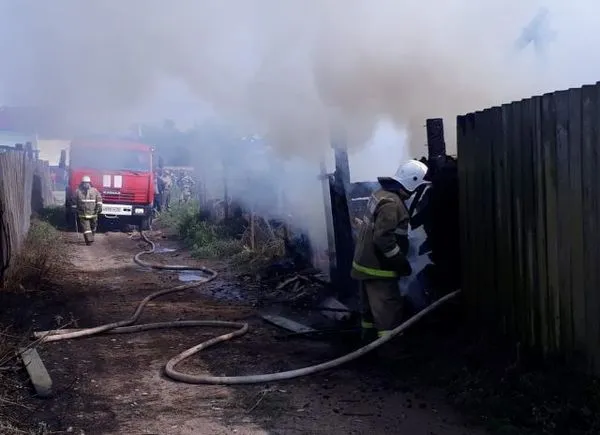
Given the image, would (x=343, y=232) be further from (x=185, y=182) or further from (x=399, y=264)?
(x=185, y=182)

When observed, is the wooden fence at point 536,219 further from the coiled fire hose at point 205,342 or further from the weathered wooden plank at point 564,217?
the coiled fire hose at point 205,342

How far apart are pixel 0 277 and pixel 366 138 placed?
15.2ft

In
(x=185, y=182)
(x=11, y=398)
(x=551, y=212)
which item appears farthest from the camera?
(x=185, y=182)

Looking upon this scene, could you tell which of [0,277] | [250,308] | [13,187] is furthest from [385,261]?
[13,187]

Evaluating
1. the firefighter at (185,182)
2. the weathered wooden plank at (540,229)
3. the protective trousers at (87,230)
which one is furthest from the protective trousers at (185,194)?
the weathered wooden plank at (540,229)

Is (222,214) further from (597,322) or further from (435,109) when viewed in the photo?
(597,322)

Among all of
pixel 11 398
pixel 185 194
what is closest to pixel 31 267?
pixel 11 398

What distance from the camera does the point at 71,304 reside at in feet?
25.5

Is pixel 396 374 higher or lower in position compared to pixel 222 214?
lower

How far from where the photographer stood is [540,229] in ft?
13.9

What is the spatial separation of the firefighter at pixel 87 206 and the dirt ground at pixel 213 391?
6775 mm

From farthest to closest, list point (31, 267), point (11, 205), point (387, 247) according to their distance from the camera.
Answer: point (11, 205) → point (31, 267) → point (387, 247)

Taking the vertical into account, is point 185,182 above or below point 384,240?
above

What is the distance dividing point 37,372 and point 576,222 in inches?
148
